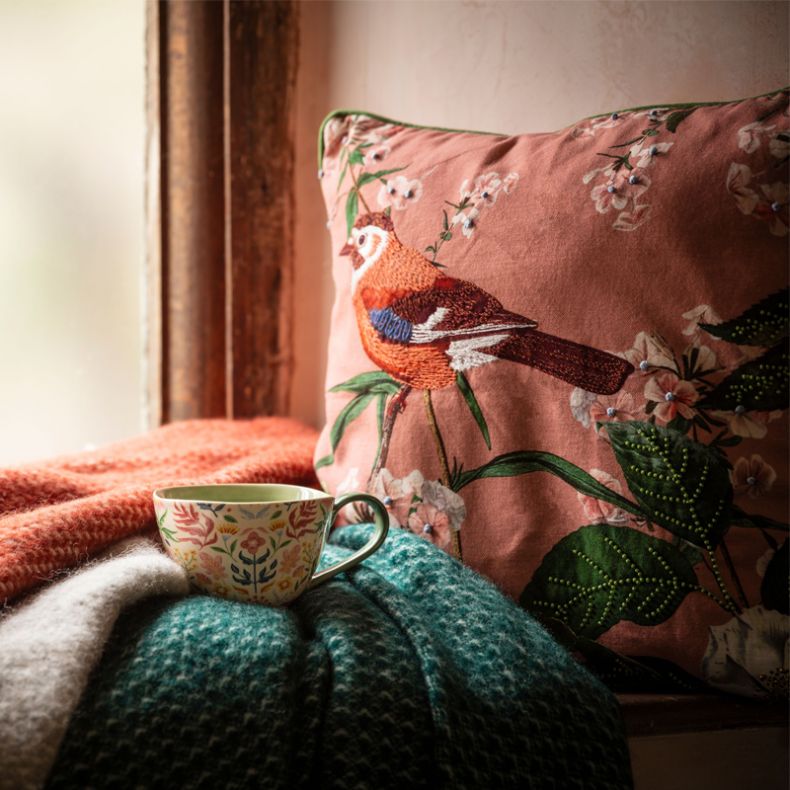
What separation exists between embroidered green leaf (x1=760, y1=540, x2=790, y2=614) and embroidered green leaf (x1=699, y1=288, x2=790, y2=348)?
0.13 metres

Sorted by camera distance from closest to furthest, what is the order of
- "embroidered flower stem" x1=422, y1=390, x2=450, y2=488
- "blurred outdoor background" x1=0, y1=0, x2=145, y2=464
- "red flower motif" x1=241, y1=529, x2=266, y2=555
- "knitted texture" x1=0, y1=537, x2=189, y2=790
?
"knitted texture" x1=0, y1=537, x2=189, y2=790 < "red flower motif" x1=241, y1=529, x2=266, y2=555 < "embroidered flower stem" x1=422, y1=390, x2=450, y2=488 < "blurred outdoor background" x1=0, y1=0, x2=145, y2=464

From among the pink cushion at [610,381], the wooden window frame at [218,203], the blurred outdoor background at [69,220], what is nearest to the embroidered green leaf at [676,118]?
the pink cushion at [610,381]

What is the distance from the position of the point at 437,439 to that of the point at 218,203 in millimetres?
752

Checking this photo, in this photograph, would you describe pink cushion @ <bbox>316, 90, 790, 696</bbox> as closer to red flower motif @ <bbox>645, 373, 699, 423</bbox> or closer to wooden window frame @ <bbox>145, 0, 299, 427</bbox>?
red flower motif @ <bbox>645, 373, 699, 423</bbox>

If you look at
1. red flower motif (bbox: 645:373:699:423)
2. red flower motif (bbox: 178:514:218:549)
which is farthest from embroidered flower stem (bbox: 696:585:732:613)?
red flower motif (bbox: 178:514:218:549)

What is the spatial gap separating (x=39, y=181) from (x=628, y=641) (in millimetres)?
1093

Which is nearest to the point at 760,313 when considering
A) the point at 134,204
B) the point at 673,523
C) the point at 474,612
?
the point at 673,523

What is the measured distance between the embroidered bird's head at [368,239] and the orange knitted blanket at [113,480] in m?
0.22

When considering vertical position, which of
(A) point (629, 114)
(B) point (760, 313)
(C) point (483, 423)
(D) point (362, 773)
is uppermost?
(A) point (629, 114)

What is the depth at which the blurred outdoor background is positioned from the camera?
1.11 meters

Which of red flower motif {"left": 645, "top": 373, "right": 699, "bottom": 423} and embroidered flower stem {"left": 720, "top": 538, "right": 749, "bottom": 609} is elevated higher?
red flower motif {"left": 645, "top": 373, "right": 699, "bottom": 423}

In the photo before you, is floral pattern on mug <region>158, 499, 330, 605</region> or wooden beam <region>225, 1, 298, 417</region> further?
wooden beam <region>225, 1, 298, 417</region>

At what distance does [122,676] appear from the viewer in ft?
1.23

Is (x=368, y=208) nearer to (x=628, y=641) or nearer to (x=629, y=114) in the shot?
(x=629, y=114)
